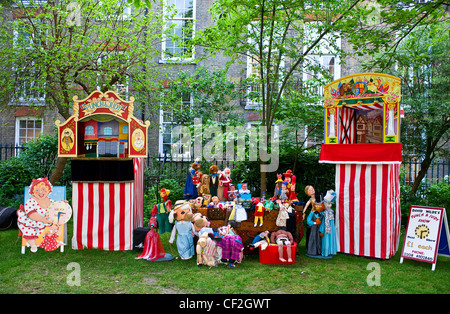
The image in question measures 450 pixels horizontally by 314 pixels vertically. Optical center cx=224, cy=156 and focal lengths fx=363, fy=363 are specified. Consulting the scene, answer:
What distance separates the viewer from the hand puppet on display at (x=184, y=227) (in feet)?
21.8

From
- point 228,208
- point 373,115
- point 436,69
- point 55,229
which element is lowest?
point 55,229

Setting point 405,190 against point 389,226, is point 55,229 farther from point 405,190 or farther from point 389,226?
point 405,190

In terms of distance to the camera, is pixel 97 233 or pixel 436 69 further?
pixel 436 69

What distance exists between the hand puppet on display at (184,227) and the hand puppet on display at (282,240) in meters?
1.54

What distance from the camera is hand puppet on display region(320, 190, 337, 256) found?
696 centimetres

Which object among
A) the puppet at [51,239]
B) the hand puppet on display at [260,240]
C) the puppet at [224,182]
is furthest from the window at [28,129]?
the hand puppet on display at [260,240]

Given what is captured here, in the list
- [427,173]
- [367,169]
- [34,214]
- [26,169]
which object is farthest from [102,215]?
[427,173]

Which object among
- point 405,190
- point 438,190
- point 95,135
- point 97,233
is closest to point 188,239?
point 97,233

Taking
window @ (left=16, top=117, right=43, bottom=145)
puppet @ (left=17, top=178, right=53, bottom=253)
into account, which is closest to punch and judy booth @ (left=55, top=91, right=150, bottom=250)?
puppet @ (left=17, top=178, right=53, bottom=253)

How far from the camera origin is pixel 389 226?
677 centimetres

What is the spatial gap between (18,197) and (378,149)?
972 cm

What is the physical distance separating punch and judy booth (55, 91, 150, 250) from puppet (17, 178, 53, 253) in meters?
0.53

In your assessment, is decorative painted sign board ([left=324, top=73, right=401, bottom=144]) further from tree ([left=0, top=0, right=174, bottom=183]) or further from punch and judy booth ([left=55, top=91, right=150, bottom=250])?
tree ([left=0, top=0, right=174, bottom=183])

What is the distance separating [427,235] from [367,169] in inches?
60.7
